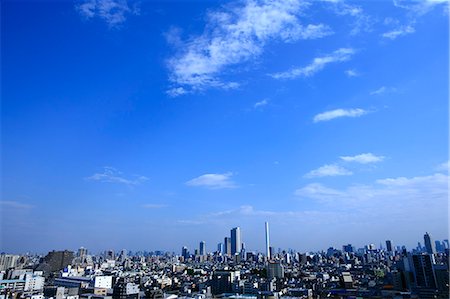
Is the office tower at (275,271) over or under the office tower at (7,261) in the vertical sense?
under

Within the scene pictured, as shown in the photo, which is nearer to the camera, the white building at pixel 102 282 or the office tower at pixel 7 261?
the white building at pixel 102 282

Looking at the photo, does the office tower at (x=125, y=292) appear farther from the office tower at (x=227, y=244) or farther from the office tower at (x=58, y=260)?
the office tower at (x=227, y=244)

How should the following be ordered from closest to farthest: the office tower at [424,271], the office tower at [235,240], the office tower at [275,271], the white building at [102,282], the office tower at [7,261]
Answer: the office tower at [424,271] < the white building at [102,282] < the office tower at [275,271] < the office tower at [7,261] < the office tower at [235,240]

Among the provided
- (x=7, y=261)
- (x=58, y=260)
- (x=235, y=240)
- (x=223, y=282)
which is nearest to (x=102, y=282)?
(x=223, y=282)

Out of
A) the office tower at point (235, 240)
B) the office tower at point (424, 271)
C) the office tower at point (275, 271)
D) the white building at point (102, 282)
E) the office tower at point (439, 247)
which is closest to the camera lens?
the office tower at point (424, 271)

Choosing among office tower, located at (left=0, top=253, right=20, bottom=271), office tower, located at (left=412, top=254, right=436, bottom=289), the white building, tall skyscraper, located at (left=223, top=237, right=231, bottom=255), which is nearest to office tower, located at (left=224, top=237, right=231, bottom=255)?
tall skyscraper, located at (left=223, top=237, right=231, bottom=255)

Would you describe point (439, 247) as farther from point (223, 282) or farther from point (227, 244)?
point (223, 282)

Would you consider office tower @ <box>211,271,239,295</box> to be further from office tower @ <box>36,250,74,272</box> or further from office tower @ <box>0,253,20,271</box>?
office tower @ <box>0,253,20,271</box>

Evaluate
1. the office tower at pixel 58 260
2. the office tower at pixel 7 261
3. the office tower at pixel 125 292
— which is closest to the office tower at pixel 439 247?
the office tower at pixel 125 292
